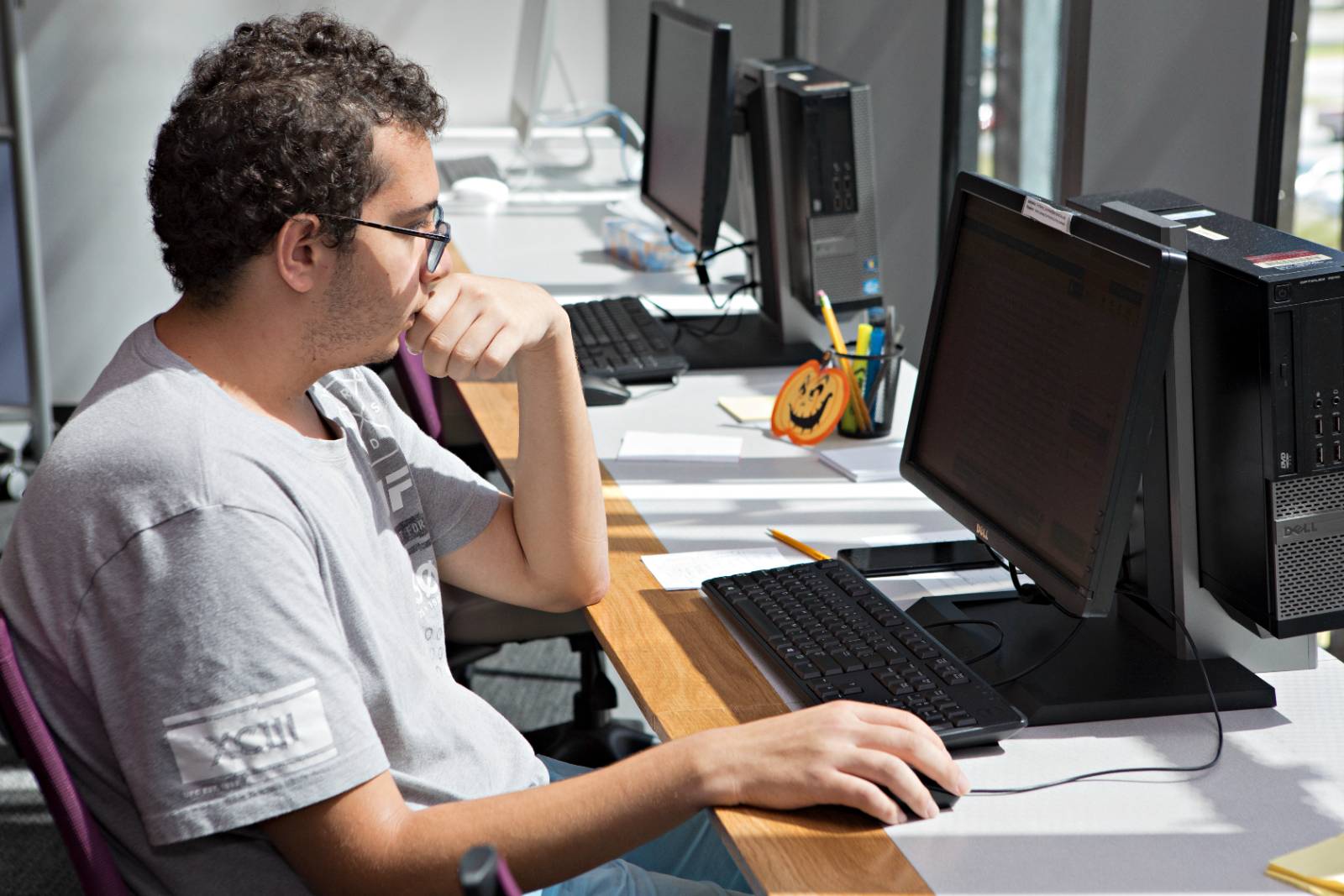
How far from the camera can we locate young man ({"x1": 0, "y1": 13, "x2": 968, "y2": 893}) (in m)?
0.94

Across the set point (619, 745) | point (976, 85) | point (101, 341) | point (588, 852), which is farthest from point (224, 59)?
point (101, 341)

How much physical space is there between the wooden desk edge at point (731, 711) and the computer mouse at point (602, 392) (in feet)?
0.93

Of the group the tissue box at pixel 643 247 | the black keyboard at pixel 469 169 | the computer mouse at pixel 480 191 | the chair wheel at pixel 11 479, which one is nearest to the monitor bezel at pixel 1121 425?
the tissue box at pixel 643 247

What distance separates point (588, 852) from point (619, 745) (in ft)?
4.47

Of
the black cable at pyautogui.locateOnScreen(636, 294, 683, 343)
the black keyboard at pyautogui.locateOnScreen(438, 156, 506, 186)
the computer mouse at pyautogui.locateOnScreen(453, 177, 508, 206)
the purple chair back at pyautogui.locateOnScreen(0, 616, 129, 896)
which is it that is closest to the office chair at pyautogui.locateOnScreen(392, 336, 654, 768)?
the black cable at pyautogui.locateOnScreen(636, 294, 683, 343)

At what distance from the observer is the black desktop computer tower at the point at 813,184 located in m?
2.39

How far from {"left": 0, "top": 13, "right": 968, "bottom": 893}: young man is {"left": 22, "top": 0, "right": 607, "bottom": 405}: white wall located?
3.27m

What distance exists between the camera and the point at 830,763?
1.05 metres

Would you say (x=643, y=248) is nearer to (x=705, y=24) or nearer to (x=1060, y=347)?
(x=705, y=24)

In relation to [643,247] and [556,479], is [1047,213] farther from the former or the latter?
[643,247]

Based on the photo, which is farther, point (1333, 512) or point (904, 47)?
point (904, 47)

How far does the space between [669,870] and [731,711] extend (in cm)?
26

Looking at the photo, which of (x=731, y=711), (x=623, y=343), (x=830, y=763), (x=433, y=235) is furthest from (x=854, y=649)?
(x=623, y=343)

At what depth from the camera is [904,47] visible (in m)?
3.36
